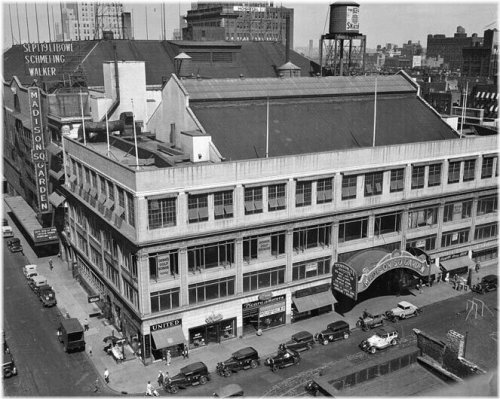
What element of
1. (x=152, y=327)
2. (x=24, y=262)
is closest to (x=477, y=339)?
(x=152, y=327)

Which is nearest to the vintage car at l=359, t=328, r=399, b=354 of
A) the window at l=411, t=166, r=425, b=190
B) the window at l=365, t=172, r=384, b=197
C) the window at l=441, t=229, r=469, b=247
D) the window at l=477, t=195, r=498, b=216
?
the window at l=365, t=172, r=384, b=197

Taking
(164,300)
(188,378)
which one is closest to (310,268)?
(164,300)

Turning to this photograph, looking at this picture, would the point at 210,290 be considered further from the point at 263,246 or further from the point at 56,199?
the point at 56,199

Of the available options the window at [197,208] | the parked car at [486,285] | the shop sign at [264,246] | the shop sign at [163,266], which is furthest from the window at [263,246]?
the parked car at [486,285]

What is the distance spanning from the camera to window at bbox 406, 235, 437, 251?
65.2 meters

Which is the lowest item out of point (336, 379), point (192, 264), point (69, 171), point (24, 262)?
point (24, 262)

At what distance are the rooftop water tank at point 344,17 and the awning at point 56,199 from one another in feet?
154

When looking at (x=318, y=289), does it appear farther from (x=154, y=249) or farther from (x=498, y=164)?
(x=498, y=164)

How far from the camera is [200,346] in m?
53.9

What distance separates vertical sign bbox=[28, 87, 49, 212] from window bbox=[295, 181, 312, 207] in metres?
43.3

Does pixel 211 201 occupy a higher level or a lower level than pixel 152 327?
higher

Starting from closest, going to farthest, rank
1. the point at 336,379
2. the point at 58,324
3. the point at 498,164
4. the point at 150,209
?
the point at 336,379 < the point at 150,209 < the point at 58,324 < the point at 498,164

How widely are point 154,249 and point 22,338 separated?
1762 cm

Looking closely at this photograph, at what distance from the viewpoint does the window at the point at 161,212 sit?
162 feet
